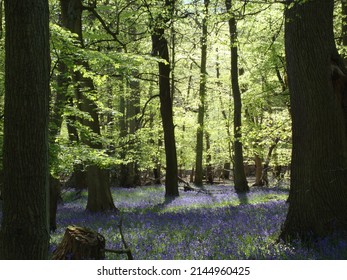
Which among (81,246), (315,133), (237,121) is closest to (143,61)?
(315,133)

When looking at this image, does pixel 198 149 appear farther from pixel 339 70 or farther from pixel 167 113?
pixel 339 70

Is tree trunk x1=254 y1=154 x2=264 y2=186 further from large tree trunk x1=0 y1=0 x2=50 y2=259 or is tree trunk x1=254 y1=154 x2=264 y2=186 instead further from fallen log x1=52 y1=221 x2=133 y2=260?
large tree trunk x1=0 y1=0 x2=50 y2=259

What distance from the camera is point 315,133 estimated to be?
21.3 feet

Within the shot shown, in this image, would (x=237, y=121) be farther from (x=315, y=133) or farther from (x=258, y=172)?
(x=315, y=133)

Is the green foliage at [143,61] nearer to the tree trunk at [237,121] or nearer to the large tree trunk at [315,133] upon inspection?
the tree trunk at [237,121]

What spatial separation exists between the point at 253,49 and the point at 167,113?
495 cm

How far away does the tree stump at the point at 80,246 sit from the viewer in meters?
4.63

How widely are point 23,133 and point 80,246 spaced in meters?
1.60

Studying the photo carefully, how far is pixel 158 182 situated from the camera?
33.3 metres

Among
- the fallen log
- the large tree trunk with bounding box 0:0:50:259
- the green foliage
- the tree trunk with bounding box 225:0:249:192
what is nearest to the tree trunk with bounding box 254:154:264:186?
the green foliage

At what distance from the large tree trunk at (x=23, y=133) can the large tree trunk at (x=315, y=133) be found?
14.0ft

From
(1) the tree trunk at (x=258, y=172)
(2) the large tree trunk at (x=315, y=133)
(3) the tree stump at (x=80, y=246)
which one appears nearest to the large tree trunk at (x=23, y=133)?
(3) the tree stump at (x=80, y=246)

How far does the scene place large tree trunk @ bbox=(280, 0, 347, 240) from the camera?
253 inches
